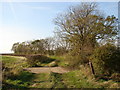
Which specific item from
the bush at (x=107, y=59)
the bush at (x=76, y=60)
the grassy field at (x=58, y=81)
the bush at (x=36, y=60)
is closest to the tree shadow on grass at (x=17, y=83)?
the grassy field at (x=58, y=81)

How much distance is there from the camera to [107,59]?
7.50 metres

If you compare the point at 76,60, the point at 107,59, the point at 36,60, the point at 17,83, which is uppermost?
the point at 107,59

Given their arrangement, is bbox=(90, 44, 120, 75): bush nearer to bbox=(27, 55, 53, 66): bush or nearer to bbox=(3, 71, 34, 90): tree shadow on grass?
bbox=(3, 71, 34, 90): tree shadow on grass

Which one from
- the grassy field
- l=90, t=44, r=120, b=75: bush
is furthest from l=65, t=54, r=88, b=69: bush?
l=90, t=44, r=120, b=75: bush

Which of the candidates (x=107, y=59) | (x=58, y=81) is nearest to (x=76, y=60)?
(x=58, y=81)

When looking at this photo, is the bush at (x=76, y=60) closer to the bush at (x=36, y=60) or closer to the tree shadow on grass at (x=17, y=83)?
the tree shadow on grass at (x=17, y=83)

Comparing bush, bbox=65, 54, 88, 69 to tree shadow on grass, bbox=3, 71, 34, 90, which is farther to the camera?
bush, bbox=65, 54, 88, 69

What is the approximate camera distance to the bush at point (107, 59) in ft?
24.6

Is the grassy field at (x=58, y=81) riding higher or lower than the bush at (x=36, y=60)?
lower

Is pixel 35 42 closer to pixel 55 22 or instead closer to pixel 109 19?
pixel 55 22

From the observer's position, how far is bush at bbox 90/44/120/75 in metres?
7.48

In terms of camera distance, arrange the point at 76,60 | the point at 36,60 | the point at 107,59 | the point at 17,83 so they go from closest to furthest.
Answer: the point at 107,59, the point at 17,83, the point at 76,60, the point at 36,60

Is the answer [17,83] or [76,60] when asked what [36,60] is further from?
[17,83]

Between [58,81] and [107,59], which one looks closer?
[107,59]
